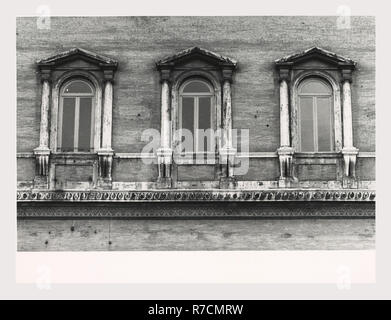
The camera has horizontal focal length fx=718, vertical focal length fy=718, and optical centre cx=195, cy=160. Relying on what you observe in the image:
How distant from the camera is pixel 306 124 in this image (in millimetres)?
15328

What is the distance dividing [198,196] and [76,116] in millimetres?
3154

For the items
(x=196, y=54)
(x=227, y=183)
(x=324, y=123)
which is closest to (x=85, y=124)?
(x=196, y=54)

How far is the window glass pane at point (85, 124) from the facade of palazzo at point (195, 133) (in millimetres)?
22

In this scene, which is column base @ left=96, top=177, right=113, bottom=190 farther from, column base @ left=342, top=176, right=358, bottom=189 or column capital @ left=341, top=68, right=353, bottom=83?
column capital @ left=341, top=68, right=353, bottom=83

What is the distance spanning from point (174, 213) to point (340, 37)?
5.16 meters

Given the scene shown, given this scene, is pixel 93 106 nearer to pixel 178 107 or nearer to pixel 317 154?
pixel 178 107

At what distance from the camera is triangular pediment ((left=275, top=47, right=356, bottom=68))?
15258mm

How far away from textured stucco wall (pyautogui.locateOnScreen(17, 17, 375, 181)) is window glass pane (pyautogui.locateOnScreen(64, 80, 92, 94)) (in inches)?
25.0

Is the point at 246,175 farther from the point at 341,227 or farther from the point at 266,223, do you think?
the point at 341,227

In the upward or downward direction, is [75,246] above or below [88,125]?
below

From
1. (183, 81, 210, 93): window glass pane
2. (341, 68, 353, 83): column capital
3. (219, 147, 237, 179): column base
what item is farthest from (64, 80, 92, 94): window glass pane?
(341, 68, 353, 83): column capital

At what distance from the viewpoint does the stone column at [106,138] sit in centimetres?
1505

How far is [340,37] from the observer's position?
15.3m
